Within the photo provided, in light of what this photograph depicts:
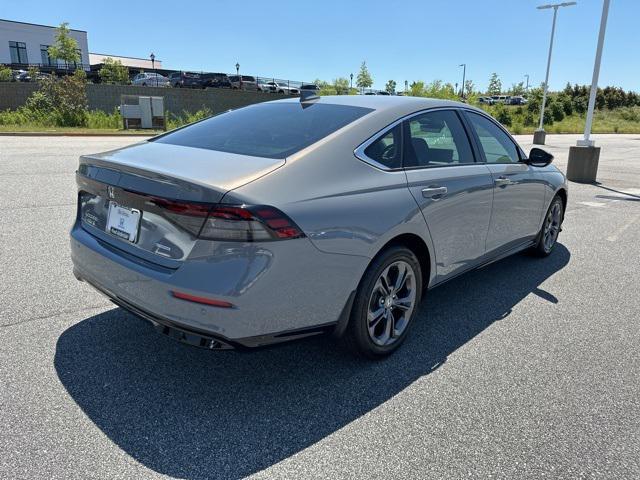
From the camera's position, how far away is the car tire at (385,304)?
9.50 feet

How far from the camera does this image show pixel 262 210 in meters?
2.33

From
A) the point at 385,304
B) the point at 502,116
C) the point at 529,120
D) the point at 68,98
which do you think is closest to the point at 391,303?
the point at 385,304

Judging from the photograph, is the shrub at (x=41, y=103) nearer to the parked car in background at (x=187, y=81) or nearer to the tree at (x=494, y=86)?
the parked car in background at (x=187, y=81)

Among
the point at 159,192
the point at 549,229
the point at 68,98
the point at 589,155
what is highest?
the point at 68,98

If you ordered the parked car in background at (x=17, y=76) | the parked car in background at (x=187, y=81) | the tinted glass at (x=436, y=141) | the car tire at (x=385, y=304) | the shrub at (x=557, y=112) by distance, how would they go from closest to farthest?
the car tire at (x=385, y=304) → the tinted glass at (x=436, y=141) → the parked car in background at (x=17, y=76) → the parked car in background at (x=187, y=81) → the shrub at (x=557, y=112)

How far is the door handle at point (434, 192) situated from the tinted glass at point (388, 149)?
0.25 metres

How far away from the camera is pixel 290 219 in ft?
7.91

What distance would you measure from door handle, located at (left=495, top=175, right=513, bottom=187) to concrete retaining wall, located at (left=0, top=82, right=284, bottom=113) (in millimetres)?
31729

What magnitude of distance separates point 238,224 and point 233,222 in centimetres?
3

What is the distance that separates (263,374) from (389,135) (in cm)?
170

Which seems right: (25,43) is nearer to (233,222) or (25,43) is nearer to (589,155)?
(589,155)

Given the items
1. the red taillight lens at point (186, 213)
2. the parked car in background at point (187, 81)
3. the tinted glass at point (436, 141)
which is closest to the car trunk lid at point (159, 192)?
the red taillight lens at point (186, 213)

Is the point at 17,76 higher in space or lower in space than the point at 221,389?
higher

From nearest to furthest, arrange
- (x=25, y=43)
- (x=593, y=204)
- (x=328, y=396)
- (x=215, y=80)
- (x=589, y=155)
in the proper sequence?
(x=328, y=396)
(x=593, y=204)
(x=589, y=155)
(x=215, y=80)
(x=25, y=43)
